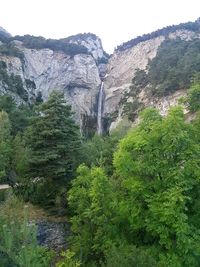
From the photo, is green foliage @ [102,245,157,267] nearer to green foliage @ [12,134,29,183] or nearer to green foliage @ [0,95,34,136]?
green foliage @ [12,134,29,183]

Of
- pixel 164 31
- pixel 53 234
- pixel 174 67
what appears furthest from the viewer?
pixel 164 31

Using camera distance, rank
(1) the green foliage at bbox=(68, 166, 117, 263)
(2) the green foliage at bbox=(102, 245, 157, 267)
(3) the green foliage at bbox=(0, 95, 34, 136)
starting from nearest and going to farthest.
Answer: (2) the green foliage at bbox=(102, 245, 157, 267), (1) the green foliage at bbox=(68, 166, 117, 263), (3) the green foliage at bbox=(0, 95, 34, 136)

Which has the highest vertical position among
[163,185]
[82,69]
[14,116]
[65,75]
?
[82,69]

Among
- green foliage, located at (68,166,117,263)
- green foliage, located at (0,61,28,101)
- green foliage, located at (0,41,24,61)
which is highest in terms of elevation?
green foliage, located at (0,41,24,61)

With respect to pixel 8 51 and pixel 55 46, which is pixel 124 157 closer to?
pixel 8 51

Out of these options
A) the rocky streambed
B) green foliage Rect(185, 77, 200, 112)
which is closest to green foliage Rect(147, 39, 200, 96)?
green foliage Rect(185, 77, 200, 112)

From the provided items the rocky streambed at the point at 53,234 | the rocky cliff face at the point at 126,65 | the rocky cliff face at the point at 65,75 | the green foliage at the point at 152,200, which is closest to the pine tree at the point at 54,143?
the rocky streambed at the point at 53,234

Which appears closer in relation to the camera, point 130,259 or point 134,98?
point 130,259

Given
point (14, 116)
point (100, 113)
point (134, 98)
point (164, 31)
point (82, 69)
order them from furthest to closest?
point (164, 31) < point (82, 69) < point (100, 113) < point (134, 98) < point (14, 116)

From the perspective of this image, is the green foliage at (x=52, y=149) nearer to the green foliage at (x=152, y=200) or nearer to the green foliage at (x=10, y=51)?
the green foliage at (x=152, y=200)

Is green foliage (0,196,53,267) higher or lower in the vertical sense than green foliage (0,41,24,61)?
lower

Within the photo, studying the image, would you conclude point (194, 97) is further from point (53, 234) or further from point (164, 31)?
point (164, 31)

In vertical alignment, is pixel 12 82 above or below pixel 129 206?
above

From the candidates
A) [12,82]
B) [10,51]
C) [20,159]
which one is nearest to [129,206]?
[20,159]
